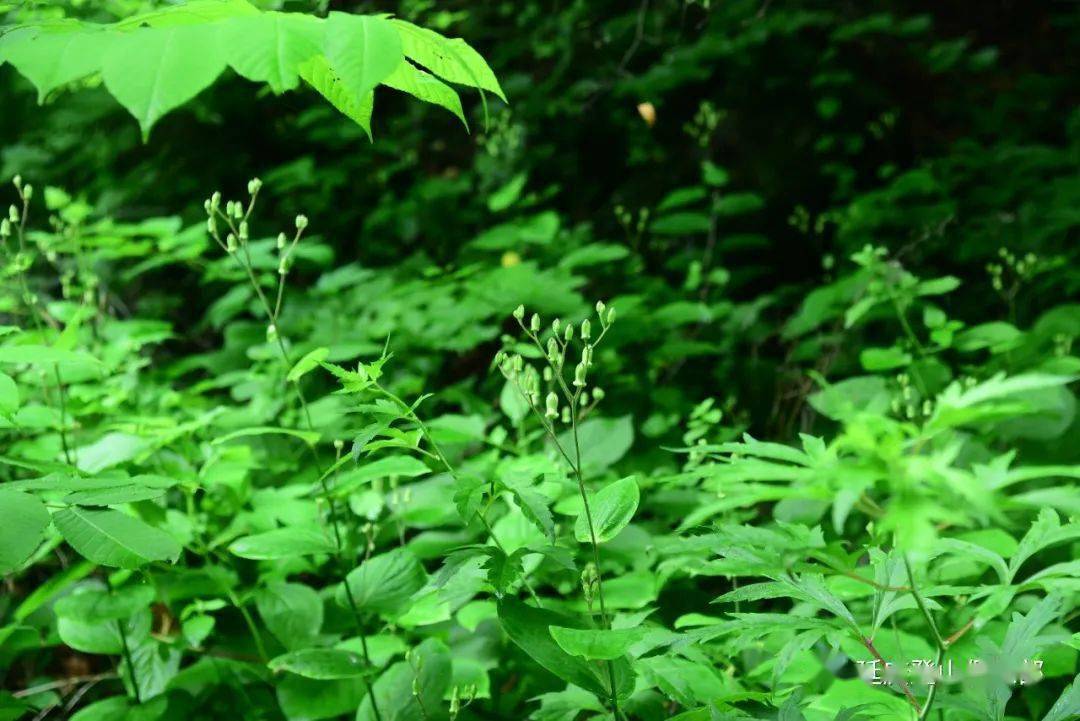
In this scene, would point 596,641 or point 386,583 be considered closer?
point 596,641

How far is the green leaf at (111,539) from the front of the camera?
1.05 m

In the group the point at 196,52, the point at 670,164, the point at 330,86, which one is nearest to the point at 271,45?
the point at 196,52

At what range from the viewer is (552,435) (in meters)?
1.07

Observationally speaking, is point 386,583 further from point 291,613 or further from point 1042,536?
point 1042,536

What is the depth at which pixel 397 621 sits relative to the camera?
1.49 meters

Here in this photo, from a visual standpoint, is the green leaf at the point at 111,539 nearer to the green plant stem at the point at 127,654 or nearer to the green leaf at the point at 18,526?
the green leaf at the point at 18,526

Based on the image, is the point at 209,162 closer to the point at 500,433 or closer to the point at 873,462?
the point at 500,433

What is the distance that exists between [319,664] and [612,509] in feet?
1.82

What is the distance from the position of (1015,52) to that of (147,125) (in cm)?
581

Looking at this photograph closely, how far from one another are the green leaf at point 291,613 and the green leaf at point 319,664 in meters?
0.19

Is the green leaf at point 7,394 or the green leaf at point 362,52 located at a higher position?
the green leaf at point 362,52

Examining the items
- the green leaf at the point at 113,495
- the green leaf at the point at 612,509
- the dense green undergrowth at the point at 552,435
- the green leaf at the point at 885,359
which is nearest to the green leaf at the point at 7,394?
the dense green undergrowth at the point at 552,435

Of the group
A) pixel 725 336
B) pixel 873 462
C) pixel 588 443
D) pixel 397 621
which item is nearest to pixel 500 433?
pixel 588 443

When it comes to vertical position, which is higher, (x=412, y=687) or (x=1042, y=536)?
(x=1042, y=536)
